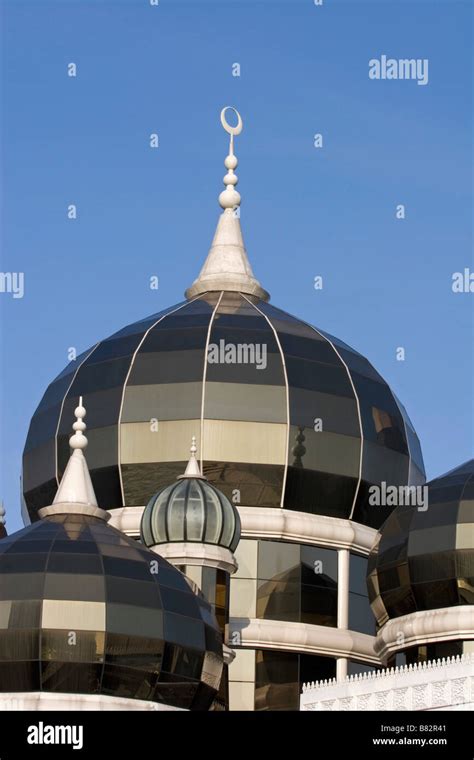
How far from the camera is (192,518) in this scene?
49344 millimetres

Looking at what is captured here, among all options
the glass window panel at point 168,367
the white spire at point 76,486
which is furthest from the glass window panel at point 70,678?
the glass window panel at point 168,367

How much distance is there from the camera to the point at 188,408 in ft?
180

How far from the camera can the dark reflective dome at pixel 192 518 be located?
49344 mm

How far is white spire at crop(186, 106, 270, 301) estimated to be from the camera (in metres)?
61.6

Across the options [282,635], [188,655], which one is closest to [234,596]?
[282,635]

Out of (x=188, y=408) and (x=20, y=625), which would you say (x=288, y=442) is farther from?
(x=20, y=625)

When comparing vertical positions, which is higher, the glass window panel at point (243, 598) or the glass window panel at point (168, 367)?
the glass window panel at point (168, 367)

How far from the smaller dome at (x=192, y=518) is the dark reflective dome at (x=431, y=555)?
3642 millimetres

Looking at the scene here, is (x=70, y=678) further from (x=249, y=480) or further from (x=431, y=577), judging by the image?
(x=249, y=480)

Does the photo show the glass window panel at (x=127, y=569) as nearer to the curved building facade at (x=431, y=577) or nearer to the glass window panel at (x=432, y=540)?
the curved building facade at (x=431, y=577)

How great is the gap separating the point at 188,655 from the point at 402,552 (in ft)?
19.8

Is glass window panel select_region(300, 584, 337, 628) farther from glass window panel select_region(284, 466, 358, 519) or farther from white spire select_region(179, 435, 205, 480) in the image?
white spire select_region(179, 435, 205, 480)

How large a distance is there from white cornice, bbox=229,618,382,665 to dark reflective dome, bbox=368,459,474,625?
15.6ft

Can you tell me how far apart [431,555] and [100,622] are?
26.2ft
